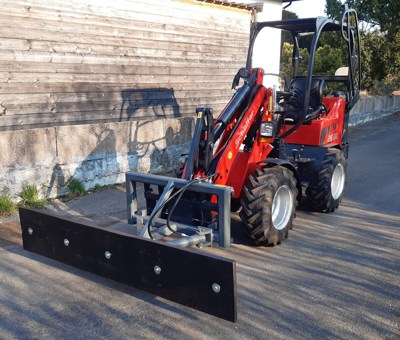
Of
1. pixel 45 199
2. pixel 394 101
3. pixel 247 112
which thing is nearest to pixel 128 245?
pixel 247 112

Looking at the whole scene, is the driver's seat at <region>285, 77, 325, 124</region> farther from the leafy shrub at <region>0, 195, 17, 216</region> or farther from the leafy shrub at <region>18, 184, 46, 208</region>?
the leafy shrub at <region>0, 195, 17, 216</region>

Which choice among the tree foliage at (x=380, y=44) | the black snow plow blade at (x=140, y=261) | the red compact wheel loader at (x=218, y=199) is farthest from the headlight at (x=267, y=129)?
the tree foliage at (x=380, y=44)

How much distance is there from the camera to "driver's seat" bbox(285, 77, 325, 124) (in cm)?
645

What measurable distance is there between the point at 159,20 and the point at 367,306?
761 centimetres

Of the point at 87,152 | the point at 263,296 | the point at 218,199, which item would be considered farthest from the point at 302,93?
the point at 263,296

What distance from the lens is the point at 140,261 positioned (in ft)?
12.4

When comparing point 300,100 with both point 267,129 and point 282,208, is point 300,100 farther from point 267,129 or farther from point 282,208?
point 282,208

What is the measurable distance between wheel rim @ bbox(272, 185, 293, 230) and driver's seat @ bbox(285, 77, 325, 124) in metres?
1.31

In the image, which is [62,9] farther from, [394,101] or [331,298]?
[394,101]

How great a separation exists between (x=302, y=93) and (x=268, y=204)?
234cm

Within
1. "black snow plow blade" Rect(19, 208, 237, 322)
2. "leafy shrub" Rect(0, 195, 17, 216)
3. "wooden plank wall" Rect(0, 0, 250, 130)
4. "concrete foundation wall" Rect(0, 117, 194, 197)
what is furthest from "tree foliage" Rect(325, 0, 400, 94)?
"black snow plow blade" Rect(19, 208, 237, 322)

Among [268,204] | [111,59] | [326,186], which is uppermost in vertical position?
[111,59]

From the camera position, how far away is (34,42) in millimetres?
7859

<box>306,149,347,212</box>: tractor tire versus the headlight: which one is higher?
the headlight
